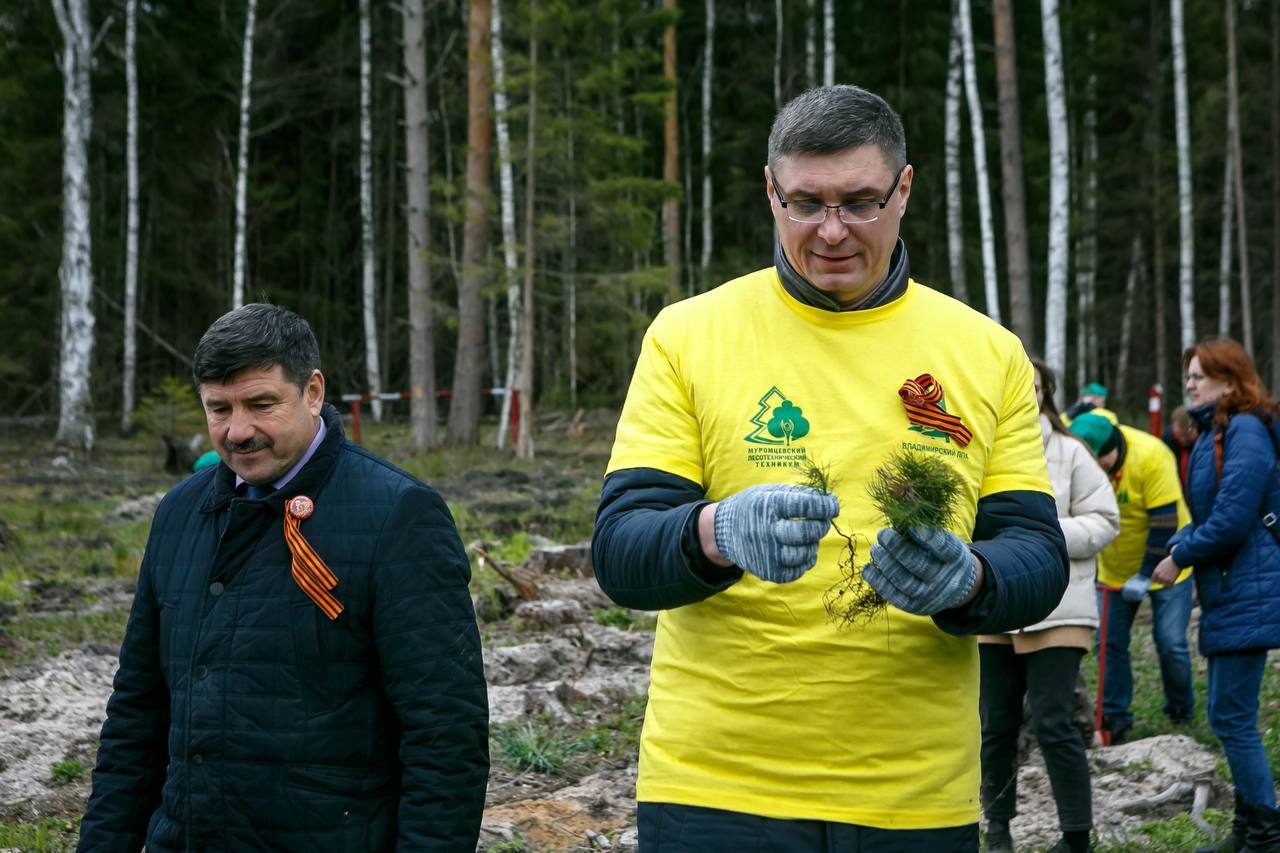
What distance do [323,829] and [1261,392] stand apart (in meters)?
4.49

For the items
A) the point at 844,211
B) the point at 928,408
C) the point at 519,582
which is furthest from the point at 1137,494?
the point at 844,211

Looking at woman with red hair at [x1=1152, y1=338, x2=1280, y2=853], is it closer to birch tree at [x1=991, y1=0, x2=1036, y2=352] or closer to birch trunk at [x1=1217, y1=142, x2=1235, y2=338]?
birch tree at [x1=991, y1=0, x2=1036, y2=352]

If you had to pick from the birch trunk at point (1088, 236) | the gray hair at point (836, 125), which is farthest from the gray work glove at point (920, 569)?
the birch trunk at point (1088, 236)

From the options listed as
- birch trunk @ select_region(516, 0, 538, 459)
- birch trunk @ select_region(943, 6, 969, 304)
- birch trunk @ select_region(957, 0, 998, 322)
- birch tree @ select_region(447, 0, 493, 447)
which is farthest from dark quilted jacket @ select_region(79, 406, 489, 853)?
birch trunk @ select_region(943, 6, 969, 304)

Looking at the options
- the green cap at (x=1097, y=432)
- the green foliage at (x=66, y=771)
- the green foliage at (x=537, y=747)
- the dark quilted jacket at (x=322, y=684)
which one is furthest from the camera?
the green cap at (x=1097, y=432)

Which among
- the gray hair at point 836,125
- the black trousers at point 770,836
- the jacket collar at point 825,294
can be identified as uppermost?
the gray hair at point 836,125

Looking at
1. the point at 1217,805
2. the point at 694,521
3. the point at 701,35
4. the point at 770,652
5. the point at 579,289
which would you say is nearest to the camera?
the point at 694,521

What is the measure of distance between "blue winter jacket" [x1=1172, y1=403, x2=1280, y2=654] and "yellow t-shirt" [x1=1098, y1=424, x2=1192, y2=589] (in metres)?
2.18

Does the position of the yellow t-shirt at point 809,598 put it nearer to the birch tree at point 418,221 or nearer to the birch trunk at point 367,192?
the birch tree at point 418,221

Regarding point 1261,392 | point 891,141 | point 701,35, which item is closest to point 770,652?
point 891,141

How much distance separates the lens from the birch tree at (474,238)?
22578 millimetres

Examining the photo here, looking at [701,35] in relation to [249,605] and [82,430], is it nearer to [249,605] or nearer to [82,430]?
[82,430]

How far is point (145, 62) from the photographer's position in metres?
31.5

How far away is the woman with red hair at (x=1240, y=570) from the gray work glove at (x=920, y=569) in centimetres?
366
